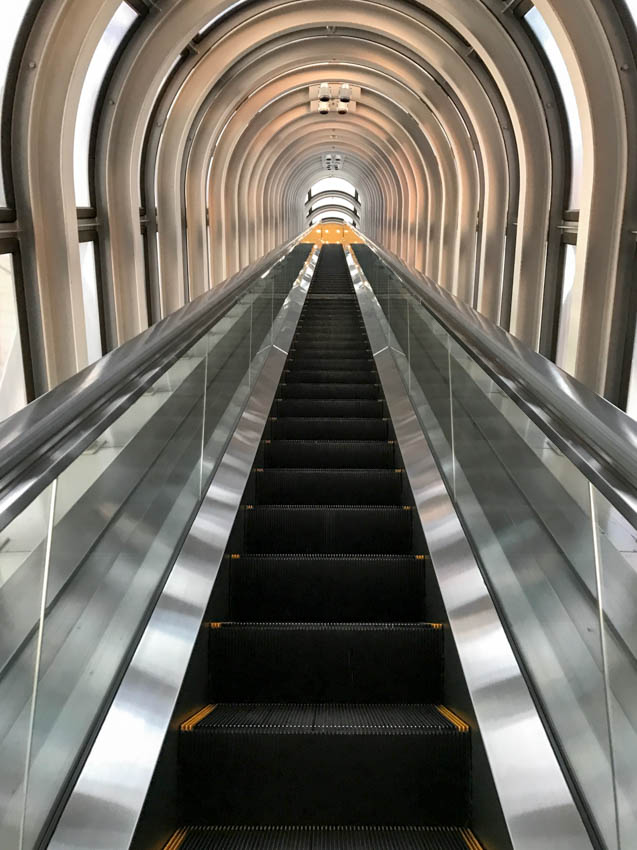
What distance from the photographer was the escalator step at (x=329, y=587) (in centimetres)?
382

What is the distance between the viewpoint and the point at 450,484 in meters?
4.28

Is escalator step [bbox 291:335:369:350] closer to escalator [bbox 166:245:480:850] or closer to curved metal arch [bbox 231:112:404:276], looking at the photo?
escalator [bbox 166:245:480:850]

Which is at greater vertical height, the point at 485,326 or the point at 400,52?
the point at 400,52

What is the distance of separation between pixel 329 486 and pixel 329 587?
1.30 metres

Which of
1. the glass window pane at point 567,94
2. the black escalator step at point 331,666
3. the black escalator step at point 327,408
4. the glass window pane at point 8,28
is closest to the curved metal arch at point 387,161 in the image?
the glass window pane at point 567,94

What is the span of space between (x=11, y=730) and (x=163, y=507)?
1561 mm

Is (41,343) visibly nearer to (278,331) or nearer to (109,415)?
(278,331)

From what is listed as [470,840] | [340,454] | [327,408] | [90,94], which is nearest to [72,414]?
[470,840]

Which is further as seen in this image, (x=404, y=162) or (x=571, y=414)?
(x=404, y=162)

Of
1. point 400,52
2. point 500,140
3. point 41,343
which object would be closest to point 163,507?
point 41,343

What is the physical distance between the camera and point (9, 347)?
9.20m

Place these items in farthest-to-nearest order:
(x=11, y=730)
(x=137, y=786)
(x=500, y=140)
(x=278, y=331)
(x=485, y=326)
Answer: (x=500, y=140), (x=278, y=331), (x=485, y=326), (x=137, y=786), (x=11, y=730)

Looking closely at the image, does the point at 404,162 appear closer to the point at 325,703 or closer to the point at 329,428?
the point at 329,428

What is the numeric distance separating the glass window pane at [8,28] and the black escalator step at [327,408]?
4.87 m
